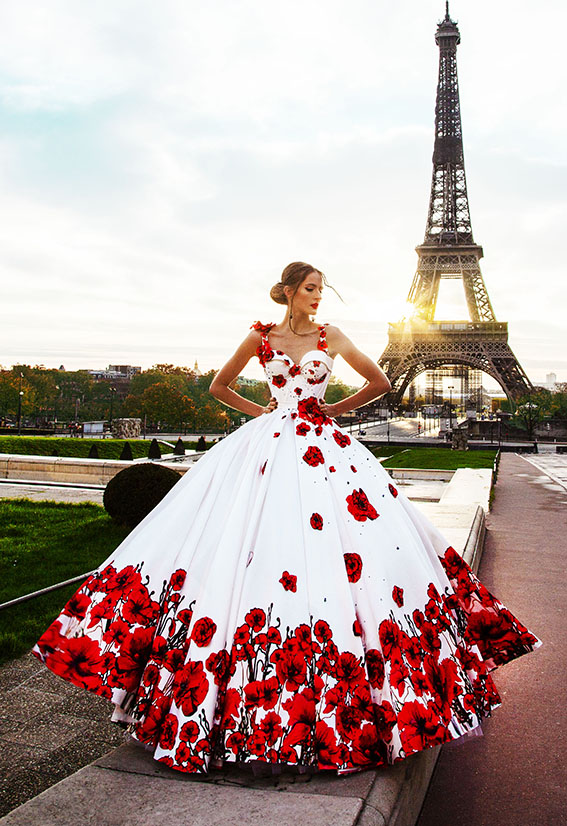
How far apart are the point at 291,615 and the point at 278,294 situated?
172 centimetres

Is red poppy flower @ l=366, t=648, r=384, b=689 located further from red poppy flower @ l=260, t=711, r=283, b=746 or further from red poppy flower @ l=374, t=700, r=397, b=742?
red poppy flower @ l=260, t=711, r=283, b=746

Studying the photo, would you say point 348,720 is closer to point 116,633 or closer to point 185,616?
point 185,616

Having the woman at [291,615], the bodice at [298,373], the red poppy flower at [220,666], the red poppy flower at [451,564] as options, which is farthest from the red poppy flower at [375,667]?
the bodice at [298,373]

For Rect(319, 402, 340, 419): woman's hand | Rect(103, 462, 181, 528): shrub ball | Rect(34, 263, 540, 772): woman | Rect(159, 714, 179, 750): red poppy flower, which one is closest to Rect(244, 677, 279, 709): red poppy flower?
Rect(34, 263, 540, 772): woman

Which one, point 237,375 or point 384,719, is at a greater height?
point 237,375

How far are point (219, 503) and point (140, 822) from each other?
1.28 m

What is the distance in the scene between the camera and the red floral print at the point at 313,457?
9.67 ft

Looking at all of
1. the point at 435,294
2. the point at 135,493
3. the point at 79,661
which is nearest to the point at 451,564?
the point at 79,661

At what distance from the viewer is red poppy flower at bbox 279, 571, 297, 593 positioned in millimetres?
2510

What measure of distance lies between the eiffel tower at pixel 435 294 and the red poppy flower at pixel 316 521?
5195 centimetres

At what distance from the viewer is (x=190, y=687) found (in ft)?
7.75

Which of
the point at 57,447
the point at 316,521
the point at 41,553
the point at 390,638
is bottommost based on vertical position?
the point at 41,553

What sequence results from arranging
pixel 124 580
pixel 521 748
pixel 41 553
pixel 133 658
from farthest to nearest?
pixel 41 553, pixel 521 748, pixel 124 580, pixel 133 658

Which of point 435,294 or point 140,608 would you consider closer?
point 140,608
